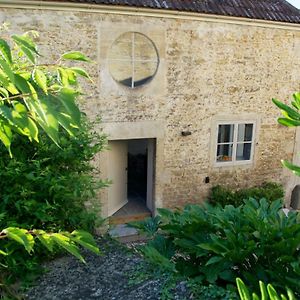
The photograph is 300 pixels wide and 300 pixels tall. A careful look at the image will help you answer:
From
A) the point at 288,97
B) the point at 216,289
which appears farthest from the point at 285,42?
the point at 216,289

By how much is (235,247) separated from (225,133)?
264 inches

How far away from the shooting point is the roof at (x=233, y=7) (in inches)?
308

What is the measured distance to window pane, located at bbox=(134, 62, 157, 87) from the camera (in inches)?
335

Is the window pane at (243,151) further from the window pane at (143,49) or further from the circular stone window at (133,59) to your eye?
the window pane at (143,49)

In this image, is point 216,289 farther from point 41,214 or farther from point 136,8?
point 136,8

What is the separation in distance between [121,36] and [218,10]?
2.69 meters

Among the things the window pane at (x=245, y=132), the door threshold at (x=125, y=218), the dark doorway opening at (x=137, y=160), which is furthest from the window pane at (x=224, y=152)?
the dark doorway opening at (x=137, y=160)

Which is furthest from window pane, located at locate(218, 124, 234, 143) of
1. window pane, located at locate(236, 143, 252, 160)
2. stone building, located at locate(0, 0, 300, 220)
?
window pane, located at locate(236, 143, 252, 160)

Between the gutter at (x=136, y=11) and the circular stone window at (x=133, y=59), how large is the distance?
57 centimetres

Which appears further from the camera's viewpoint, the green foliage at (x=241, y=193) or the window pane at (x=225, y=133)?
the window pane at (x=225, y=133)

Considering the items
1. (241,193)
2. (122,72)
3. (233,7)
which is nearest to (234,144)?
(241,193)

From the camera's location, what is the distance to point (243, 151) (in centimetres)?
1026

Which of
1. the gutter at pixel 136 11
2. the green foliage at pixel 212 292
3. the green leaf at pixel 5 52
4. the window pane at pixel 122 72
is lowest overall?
the green foliage at pixel 212 292

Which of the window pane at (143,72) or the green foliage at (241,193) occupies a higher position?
the window pane at (143,72)
